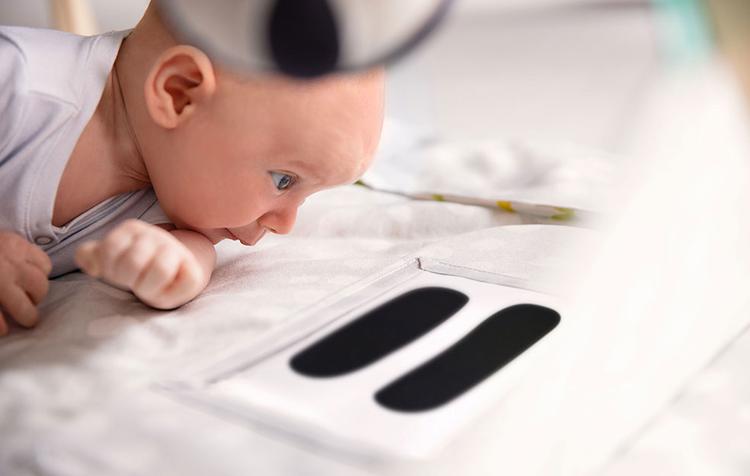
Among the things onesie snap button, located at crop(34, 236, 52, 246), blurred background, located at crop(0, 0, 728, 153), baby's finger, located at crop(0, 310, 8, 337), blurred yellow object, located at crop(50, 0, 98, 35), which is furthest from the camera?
blurred background, located at crop(0, 0, 728, 153)

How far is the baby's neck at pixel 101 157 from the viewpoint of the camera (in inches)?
28.2

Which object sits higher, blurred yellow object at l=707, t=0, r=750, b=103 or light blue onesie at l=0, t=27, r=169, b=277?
blurred yellow object at l=707, t=0, r=750, b=103

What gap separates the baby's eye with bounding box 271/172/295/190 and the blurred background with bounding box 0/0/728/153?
30 cm

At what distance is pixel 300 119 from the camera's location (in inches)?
24.8

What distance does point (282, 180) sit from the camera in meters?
0.68

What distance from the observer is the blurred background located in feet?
4.07

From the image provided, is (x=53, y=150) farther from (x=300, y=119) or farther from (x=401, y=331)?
(x=401, y=331)

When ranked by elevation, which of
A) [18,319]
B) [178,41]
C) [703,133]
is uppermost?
[703,133]

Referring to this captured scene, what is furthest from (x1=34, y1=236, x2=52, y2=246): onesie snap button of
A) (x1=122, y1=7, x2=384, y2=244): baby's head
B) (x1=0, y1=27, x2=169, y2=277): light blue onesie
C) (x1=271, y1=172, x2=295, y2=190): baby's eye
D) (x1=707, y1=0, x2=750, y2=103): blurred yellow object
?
(x1=707, y1=0, x2=750, y2=103): blurred yellow object

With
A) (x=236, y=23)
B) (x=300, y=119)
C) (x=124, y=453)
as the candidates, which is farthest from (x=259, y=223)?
(x=236, y=23)

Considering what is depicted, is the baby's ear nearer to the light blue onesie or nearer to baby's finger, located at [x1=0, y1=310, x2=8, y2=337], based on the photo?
the light blue onesie

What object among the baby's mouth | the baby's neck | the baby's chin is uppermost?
the baby's mouth

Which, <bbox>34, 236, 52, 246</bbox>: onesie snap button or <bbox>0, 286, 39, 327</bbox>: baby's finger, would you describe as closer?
<bbox>0, 286, 39, 327</bbox>: baby's finger

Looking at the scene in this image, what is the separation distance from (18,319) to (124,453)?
8.2 inches
